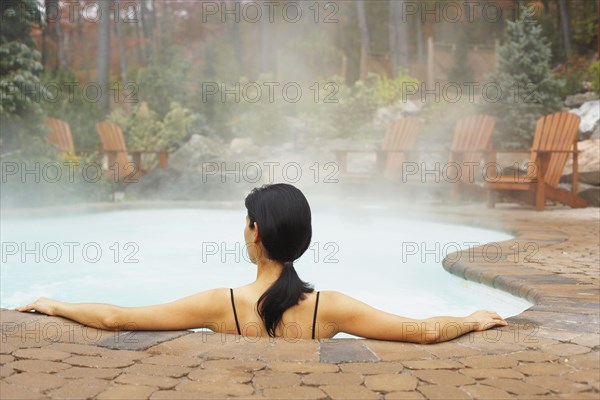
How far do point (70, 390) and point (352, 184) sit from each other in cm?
817

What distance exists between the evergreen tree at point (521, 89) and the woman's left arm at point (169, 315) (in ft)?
34.1

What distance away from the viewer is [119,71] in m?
25.6

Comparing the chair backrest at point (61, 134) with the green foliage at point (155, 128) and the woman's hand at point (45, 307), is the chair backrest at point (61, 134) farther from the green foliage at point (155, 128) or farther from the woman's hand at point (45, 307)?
the woman's hand at point (45, 307)

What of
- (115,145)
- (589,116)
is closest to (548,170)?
(589,116)

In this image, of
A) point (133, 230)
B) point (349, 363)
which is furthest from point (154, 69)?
point (349, 363)

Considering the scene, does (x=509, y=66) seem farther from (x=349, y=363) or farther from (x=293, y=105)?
(x=349, y=363)

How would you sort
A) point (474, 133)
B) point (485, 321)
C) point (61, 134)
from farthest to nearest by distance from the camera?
point (61, 134)
point (474, 133)
point (485, 321)

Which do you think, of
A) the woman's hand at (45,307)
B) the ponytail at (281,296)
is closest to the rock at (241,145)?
the woman's hand at (45,307)

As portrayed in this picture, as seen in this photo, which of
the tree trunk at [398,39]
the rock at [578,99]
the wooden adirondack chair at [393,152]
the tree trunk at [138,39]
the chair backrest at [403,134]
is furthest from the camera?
the tree trunk at [138,39]

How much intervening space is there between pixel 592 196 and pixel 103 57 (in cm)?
1220

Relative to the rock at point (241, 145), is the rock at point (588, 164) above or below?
below

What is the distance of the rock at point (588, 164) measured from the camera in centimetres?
898

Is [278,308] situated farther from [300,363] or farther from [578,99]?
[578,99]

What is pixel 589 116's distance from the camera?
1123 centimetres
